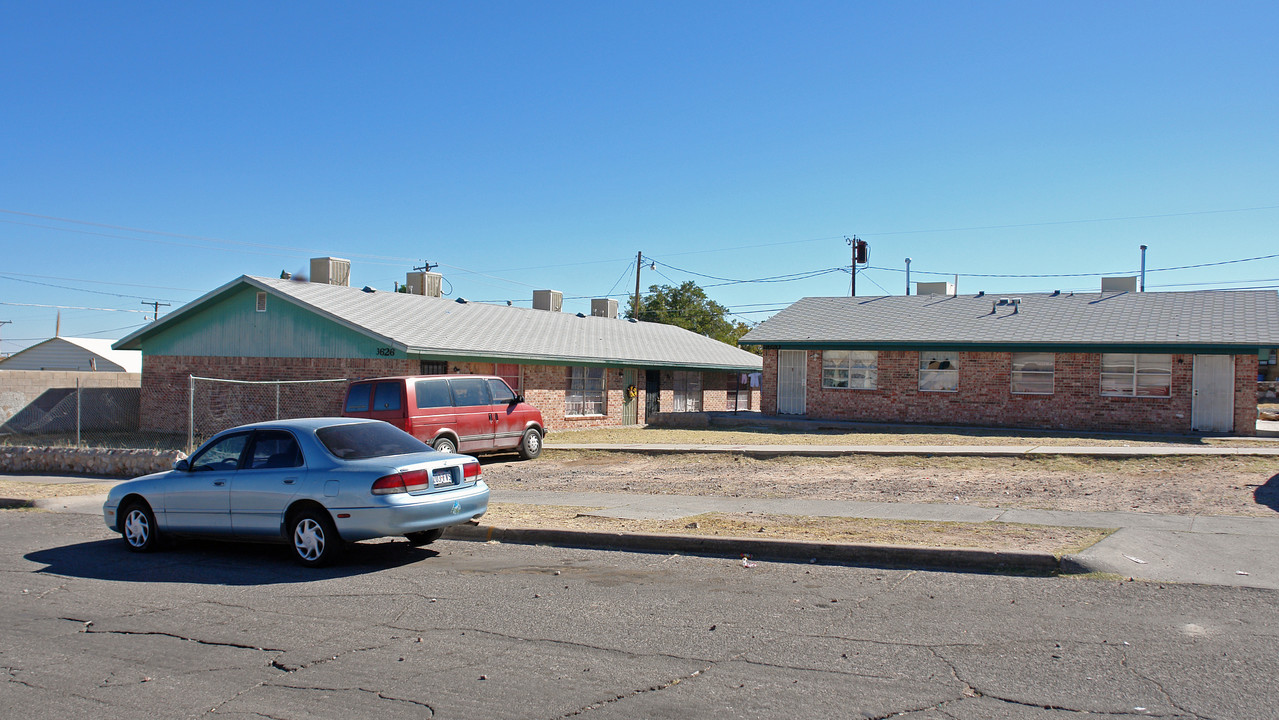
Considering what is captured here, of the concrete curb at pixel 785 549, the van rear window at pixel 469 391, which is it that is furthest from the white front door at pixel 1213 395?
the concrete curb at pixel 785 549

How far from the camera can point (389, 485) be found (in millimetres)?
8758

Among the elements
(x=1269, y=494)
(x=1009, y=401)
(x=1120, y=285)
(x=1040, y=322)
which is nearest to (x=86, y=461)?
(x=1269, y=494)

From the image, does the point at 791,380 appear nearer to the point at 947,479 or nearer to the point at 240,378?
the point at 947,479

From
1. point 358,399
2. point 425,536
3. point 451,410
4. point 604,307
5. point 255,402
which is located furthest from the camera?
point 604,307

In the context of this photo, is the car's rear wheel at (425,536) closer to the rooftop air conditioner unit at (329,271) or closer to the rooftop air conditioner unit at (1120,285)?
the rooftop air conditioner unit at (329,271)

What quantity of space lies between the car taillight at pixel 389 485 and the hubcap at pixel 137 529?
3.05 meters

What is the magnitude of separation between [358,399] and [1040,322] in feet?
66.1

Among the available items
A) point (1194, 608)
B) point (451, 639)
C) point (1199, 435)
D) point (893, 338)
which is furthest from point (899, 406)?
point (451, 639)

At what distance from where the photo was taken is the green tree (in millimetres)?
65000

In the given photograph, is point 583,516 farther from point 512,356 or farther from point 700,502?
point 512,356

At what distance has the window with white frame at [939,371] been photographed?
27.3 metres

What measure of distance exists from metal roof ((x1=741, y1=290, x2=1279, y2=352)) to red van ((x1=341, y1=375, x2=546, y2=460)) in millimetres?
12429

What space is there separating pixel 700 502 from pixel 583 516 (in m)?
1.90

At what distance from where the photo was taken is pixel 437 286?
33094 millimetres
